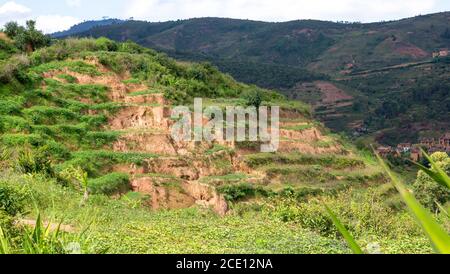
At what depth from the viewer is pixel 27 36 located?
112 ft

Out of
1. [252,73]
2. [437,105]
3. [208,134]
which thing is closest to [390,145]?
[437,105]

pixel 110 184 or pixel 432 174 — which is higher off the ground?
pixel 432 174

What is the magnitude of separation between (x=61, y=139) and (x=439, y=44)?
152070 mm

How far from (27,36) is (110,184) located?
56.1 ft

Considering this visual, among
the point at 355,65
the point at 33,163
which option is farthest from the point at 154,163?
the point at 355,65

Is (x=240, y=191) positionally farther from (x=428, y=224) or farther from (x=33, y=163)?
(x=428, y=224)

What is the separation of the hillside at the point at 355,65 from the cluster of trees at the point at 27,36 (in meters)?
56.9

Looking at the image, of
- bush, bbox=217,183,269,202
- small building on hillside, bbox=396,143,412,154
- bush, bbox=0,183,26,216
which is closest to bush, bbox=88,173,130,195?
bush, bbox=217,183,269,202

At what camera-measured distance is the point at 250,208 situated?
24.4m

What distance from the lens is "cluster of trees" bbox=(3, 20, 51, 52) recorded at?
1335 inches

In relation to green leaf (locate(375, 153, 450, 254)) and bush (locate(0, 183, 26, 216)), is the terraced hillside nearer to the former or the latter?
bush (locate(0, 183, 26, 216))

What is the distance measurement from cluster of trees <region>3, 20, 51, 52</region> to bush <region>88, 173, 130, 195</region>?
51.0 feet

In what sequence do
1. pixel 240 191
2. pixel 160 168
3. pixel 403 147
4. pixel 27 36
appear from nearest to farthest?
pixel 240 191
pixel 160 168
pixel 27 36
pixel 403 147

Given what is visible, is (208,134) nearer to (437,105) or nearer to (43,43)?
(43,43)
